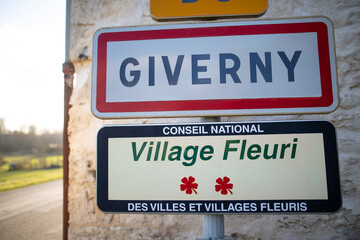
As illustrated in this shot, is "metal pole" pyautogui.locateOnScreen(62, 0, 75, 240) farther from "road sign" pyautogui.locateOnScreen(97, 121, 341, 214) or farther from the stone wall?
"road sign" pyautogui.locateOnScreen(97, 121, 341, 214)

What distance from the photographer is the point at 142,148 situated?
32.8 inches

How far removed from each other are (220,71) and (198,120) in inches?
36.6

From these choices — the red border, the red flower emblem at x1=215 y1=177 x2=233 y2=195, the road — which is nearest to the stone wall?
the red border

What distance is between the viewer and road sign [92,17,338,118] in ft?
2.68

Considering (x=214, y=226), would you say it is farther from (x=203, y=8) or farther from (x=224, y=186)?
(x=203, y=8)

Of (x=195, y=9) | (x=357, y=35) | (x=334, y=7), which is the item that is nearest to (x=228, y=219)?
(x=195, y=9)

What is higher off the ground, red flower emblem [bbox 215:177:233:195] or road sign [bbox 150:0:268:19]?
road sign [bbox 150:0:268:19]

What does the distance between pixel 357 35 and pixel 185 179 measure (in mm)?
1860

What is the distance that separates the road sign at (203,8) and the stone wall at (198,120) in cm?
93

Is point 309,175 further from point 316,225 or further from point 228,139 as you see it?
point 316,225

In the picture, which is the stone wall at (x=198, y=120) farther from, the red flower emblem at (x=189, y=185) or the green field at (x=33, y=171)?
the green field at (x=33, y=171)

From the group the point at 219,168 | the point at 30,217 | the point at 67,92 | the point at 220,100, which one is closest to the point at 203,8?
the point at 220,100

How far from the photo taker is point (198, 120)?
1752 millimetres

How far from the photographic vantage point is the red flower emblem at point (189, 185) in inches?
31.9
